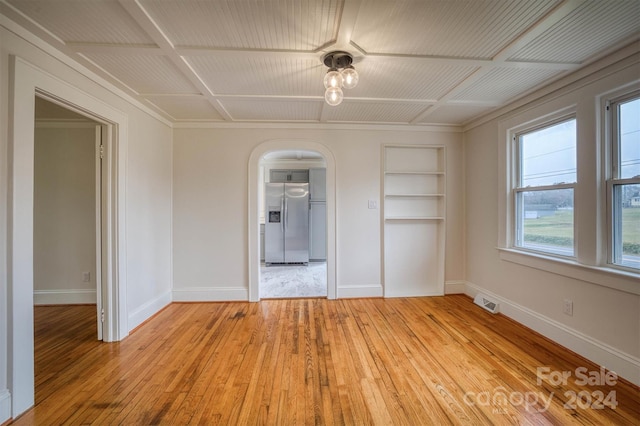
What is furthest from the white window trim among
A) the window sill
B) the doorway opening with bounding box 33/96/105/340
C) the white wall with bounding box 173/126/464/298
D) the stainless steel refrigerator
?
the doorway opening with bounding box 33/96/105/340

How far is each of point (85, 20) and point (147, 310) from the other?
2606 millimetres

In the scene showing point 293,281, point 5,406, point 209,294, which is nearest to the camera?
point 5,406

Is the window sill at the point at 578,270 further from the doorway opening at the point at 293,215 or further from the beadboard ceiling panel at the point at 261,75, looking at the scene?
the doorway opening at the point at 293,215

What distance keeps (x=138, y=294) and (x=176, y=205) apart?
45.0 inches

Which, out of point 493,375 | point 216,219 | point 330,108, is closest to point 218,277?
point 216,219

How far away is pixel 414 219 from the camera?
349 centimetres

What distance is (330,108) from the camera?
9.25ft

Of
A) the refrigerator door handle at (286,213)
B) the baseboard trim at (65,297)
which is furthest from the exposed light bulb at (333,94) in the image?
the refrigerator door handle at (286,213)

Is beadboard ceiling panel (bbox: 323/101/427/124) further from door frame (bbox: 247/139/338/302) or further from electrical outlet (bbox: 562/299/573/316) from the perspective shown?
electrical outlet (bbox: 562/299/573/316)

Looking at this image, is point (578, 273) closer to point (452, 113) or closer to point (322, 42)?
point (452, 113)

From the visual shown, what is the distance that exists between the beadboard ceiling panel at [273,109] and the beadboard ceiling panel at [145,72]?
1.57 ft

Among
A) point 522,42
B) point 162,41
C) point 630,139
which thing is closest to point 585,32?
point 522,42

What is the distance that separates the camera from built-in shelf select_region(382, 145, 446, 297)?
136 inches

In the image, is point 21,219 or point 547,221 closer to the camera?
point 21,219
